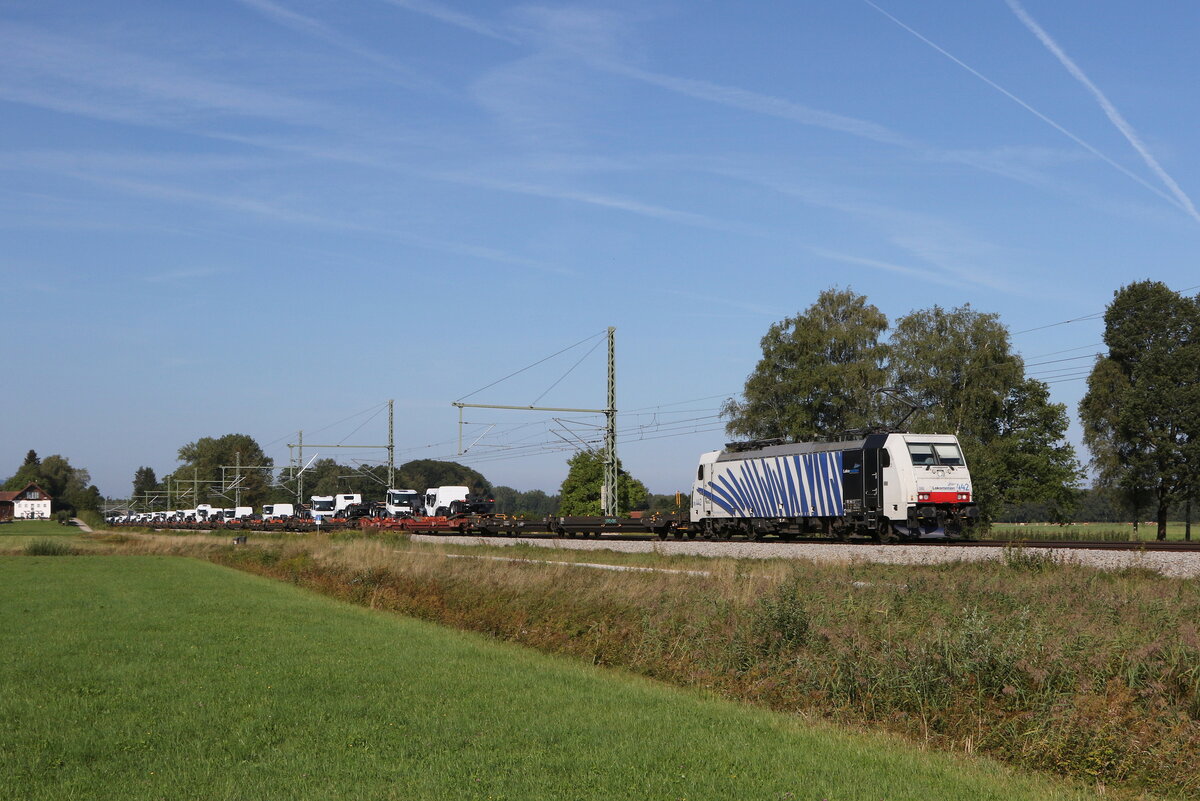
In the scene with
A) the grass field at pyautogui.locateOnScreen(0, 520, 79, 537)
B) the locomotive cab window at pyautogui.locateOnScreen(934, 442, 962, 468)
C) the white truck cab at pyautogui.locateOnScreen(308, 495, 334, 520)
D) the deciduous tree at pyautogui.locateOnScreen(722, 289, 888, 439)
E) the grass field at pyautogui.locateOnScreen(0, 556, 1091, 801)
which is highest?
the deciduous tree at pyautogui.locateOnScreen(722, 289, 888, 439)

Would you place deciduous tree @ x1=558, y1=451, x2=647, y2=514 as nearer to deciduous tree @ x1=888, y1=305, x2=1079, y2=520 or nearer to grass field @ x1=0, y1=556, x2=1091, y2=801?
deciduous tree @ x1=888, y1=305, x2=1079, y2=520

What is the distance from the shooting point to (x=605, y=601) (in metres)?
20.3

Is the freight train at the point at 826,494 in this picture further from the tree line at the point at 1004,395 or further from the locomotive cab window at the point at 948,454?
the tree line at the point at 1004,395

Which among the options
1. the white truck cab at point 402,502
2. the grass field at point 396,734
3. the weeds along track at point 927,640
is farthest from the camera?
the white truck cab at point 402,502

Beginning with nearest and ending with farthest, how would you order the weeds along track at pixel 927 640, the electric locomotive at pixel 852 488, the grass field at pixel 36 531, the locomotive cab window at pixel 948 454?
1. the weeds along track at pixel 927 640
2. the electric locomotive at pixel 852 488
3. the locomotive cab window at pixel 948 454
4. the grass field at pixel 36 531

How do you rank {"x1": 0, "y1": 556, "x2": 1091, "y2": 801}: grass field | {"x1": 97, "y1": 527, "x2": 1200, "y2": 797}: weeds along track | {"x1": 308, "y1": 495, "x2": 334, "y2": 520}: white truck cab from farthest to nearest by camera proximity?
{"x1": 308, "y1": 495, "x2": 334, "y2": 520}: white truck cab
{"x1": 97, "y1": 527, "x2": 1200, "y2": 797}: weeds along track
{"x1": 0, "y1": 556, "x2": 1091, "y2": 801}: grass field

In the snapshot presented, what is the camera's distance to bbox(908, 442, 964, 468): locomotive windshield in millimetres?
38416

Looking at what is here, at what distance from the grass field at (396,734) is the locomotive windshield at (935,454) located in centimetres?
2395

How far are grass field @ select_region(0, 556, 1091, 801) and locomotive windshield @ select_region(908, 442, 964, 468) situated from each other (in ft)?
78.6

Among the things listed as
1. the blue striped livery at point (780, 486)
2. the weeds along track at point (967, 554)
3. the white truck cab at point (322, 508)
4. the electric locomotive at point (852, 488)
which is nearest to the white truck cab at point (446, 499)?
the white truck cab at point (322, 508)

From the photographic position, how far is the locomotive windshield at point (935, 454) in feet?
126

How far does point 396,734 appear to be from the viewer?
35.3 feet

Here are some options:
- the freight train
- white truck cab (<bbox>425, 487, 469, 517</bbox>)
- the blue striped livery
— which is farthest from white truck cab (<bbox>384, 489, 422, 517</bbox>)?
the blue striped livery

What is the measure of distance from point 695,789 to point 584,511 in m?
111
